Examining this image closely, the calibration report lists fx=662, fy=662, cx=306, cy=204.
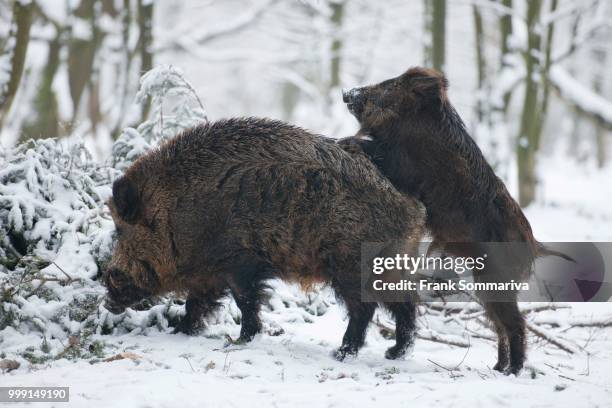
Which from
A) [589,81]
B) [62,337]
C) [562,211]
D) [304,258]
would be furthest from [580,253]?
[589,81]

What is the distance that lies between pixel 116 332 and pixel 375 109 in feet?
9.17

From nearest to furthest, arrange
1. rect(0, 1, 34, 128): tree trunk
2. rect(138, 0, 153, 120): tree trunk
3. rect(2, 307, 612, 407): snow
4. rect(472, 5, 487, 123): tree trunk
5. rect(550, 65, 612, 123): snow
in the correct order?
1. rect(2, 307, 612, 407): snow
2. rect(0, 1, 34, 128): tree trunk
3. rect(138, 0, 153, 120): tree trunk
4. rect(550, 65, 612, 123): snow
5. rect(472, 5, 487, 123): tree trunk

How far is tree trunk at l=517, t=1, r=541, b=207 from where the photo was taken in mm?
14821

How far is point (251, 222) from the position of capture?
5.11 metres

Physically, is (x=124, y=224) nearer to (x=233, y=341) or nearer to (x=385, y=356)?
(x=233, y=341)

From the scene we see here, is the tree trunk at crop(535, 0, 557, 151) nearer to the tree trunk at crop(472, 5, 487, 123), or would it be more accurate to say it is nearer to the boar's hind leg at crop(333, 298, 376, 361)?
the tree trunk at crop(472, 5, 487, 123)

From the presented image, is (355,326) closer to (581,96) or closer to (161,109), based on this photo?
(161,109)

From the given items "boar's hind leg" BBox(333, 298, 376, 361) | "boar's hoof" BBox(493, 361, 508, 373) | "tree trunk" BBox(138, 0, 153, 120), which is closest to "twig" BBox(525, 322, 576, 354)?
"boar's hoof" BBox(493, 361, 508, 373)

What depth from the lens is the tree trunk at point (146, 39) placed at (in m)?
11.2

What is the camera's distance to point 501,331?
5125 mm

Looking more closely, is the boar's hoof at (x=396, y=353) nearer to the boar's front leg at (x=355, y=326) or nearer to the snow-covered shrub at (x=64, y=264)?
the boar's front leg at (x=355, y=326)

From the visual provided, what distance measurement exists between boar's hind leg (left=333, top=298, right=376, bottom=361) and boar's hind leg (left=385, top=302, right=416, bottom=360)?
185 mm

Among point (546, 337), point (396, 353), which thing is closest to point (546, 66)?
point (546, 337)

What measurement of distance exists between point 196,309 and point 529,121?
12.1 m
